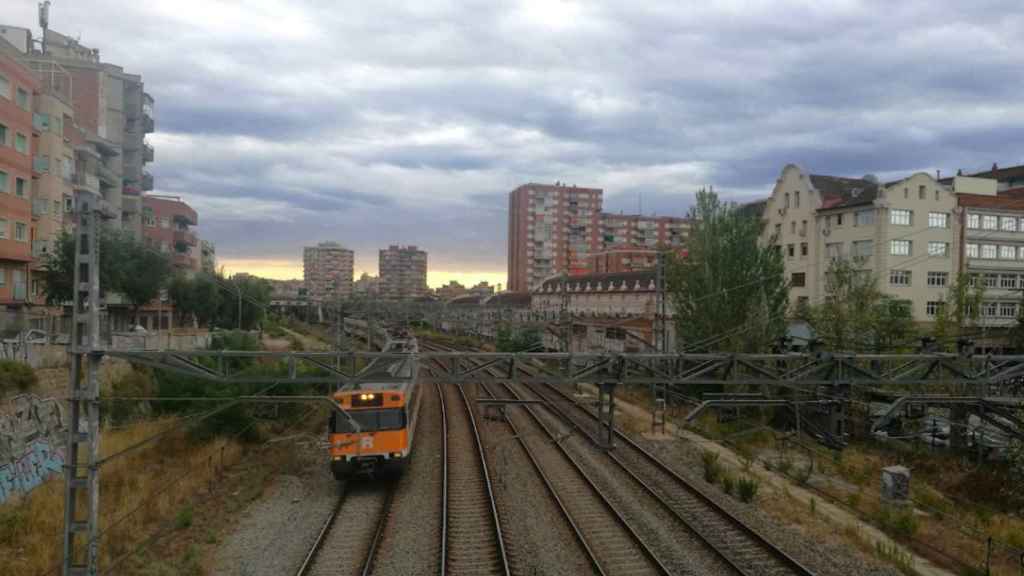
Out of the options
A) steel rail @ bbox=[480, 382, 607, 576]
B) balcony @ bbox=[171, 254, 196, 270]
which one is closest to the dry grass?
steel rail @ bbox=[480, 382, 607, 576]

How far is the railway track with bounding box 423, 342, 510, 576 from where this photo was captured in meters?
13.5

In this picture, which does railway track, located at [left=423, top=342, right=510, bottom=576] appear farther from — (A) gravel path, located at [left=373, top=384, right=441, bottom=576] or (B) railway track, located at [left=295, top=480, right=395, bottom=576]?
(B) railway track, located at [left=295, top=480, right=395, bottom=576]

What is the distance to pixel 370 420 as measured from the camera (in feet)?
60.6

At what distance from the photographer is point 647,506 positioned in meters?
17.3

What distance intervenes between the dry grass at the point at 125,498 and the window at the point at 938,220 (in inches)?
1719

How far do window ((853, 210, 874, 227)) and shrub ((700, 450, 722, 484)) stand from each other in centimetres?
2950

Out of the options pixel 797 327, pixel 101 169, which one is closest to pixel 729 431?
pixel 797 327

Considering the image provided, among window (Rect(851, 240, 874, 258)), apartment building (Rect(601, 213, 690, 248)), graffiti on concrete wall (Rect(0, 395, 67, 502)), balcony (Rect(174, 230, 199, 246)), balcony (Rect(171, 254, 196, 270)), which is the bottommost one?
graffiti on concrete wall (Rect(0, 395, 67, 502))

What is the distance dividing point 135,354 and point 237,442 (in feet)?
42.1

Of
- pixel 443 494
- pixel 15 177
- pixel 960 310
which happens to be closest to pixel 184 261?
pixel 15 177

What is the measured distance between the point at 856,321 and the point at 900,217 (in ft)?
56.9

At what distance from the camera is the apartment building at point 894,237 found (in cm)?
4394

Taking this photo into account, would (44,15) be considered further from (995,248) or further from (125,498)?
(995,248)

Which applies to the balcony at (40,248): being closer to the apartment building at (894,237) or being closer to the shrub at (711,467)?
the shrub at (711,467)
